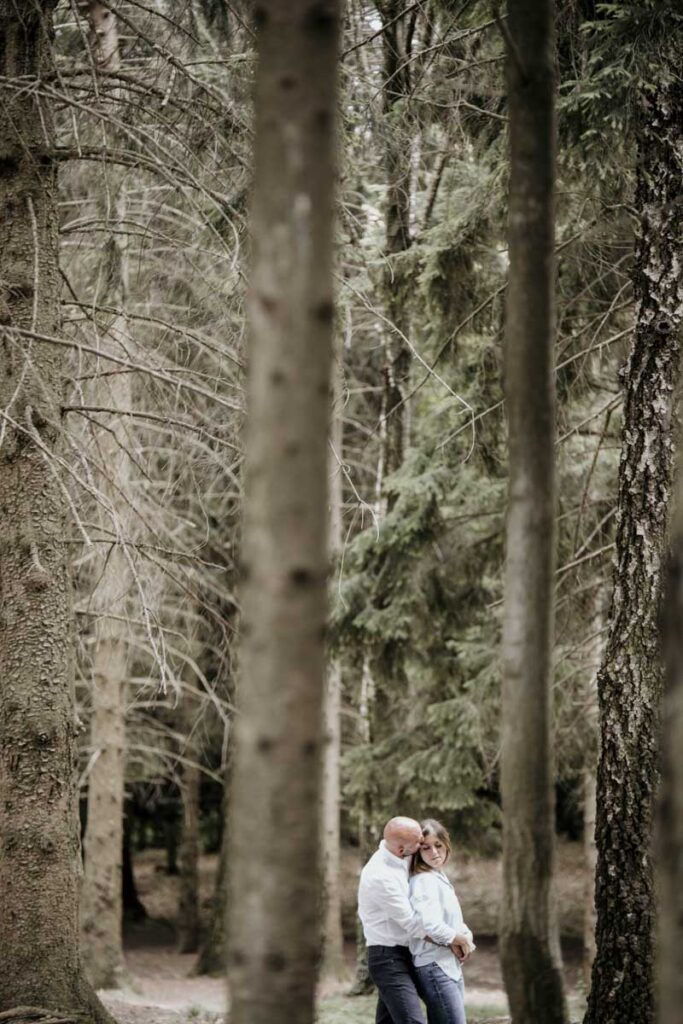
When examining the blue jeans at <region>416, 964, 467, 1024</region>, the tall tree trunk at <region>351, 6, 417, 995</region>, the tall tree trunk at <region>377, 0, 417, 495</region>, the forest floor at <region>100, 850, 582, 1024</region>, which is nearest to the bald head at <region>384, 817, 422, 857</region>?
the blue jeans at <region>416, 964, 467, 1024</region>

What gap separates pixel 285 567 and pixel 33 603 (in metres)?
4.29

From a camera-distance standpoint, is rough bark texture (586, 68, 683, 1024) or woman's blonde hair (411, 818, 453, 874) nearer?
rough bark texture (586, 68, 683, 1024)

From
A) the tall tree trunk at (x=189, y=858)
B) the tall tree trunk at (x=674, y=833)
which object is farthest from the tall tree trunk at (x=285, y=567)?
the tall tree trunk at (x=189, y=858)

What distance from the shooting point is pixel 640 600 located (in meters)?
6.38

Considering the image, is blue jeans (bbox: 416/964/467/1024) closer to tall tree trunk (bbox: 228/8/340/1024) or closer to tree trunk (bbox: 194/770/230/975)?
tall tree trunk (bbox: 228/8/340/1024)

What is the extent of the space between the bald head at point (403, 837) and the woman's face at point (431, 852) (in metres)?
0.12

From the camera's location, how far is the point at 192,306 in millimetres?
8523

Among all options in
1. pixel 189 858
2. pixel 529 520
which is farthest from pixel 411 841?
pixel 189 858

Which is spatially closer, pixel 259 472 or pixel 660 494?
pixel 259 472

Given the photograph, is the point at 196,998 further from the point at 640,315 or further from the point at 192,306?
the point at 640,315

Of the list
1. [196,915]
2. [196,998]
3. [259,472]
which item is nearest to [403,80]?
[259,472]

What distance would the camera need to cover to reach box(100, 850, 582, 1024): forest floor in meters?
9.24

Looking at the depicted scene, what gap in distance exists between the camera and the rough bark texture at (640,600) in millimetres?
6113

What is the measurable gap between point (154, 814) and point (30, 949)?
21.0m
